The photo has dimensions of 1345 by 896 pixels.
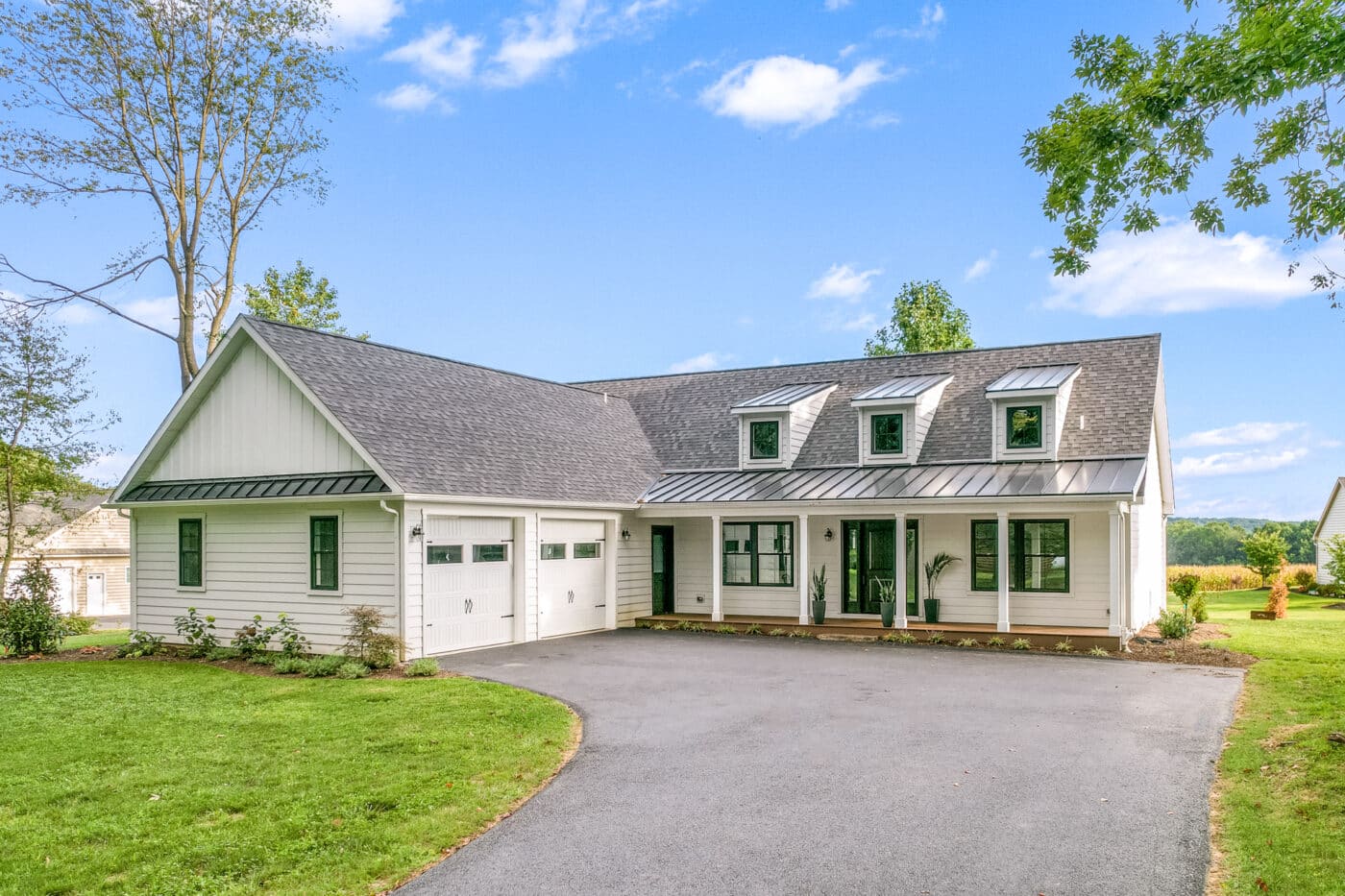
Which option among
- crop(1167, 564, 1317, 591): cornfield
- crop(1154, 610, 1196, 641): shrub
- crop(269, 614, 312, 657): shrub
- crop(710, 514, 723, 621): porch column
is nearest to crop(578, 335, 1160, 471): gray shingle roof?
crop(710, 514, 723, 621): porch column

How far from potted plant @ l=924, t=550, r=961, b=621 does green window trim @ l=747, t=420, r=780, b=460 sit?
406 cm

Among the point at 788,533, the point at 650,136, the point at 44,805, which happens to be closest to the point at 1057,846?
the point at 44,805

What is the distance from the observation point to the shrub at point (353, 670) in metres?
13.0

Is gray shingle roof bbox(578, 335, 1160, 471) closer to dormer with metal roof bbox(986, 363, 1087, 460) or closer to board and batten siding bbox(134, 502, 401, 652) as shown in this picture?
dormer with metal roof bbox(986, 363, 1087, 460)

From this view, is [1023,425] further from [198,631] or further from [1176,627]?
[198,631]

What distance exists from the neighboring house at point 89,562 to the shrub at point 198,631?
28.6m

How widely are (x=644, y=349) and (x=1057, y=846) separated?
3433 cm

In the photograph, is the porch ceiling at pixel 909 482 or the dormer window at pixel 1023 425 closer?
the porch ceiling at pixel 909 482

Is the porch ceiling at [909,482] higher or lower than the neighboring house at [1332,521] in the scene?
higher

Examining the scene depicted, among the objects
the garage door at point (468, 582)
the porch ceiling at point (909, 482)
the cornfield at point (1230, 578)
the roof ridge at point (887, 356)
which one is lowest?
the cornfield at point (1230, 578)

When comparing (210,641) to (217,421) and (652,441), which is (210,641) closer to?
(217,421)

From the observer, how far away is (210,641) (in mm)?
15641

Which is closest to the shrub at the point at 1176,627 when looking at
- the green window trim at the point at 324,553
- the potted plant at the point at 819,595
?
the potted plant at the point at 819,595

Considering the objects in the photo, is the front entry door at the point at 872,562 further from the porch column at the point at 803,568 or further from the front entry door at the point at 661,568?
the front entry door at the point at 661,568
